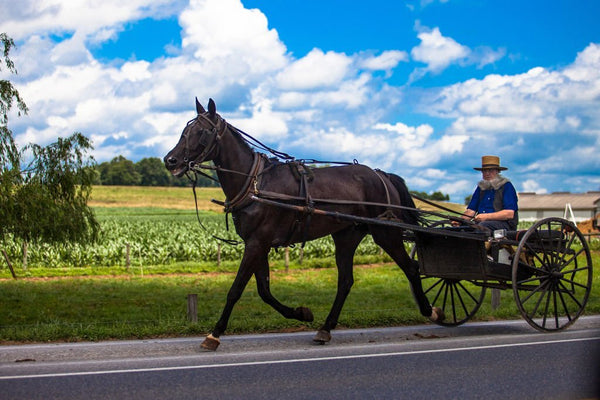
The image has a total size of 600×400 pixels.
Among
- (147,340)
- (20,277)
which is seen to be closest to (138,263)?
(20,277)

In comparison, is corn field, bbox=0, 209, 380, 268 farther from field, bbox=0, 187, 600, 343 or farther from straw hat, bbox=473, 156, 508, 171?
straw hat, bbox=473, 156, 508, 171

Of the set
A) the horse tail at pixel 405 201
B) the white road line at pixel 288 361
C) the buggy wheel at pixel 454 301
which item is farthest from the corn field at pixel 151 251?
the white road line at pixel 288 361

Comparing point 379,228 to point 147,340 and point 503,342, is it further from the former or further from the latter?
point 147,340

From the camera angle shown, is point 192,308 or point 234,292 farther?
point 192,308

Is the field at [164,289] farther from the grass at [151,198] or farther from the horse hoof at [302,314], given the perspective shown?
the grass at [151,198]

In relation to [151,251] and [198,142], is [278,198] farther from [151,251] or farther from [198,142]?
[151,251]

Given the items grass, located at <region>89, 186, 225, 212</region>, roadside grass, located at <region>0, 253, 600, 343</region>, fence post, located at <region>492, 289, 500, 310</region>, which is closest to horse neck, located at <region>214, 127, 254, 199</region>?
roadside grass, located at <region>0, 253, 600, 343</region>

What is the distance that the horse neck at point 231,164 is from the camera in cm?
855

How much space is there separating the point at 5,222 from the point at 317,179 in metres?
6.66

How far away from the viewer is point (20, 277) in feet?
78.7

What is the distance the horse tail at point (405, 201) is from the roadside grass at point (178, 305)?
186 cm

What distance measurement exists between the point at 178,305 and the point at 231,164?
9379 mm

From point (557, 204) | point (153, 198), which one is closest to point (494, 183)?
point (153, 198)

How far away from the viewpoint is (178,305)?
17203 millimetres
